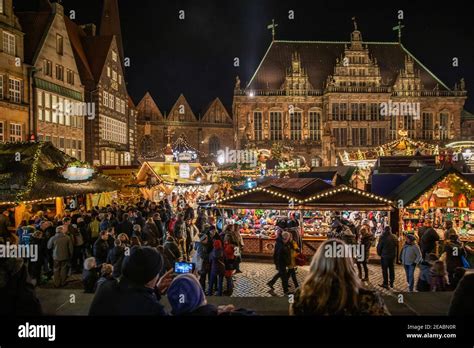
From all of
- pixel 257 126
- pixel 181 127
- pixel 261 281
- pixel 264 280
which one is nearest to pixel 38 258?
pixel 261 281

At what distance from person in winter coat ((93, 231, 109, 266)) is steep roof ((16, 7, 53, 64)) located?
1834cm

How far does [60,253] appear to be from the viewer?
30.0 feet

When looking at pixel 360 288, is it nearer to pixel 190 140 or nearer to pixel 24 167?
pixel 24 167

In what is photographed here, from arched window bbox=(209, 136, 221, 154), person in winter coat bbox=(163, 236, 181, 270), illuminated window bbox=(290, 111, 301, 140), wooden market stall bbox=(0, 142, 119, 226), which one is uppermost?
illuminated window bbox=(290, 111, 301, 140)

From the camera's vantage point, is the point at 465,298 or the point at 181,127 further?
the point at 181,127

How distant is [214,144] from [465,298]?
144 feet

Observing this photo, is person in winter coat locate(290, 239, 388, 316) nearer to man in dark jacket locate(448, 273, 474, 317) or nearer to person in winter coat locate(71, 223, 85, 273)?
man in dark jacket locate(448, 273, 474, 317)

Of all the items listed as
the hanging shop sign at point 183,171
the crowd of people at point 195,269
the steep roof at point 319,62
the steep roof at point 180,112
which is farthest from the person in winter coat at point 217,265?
the steep roof at point 180,112

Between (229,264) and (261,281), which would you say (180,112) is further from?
(229,264)

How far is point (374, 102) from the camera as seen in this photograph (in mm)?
42406

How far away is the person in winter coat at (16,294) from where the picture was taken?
3.40 meters

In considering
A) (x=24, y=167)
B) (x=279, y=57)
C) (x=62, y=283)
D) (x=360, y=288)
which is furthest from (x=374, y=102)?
(x=360, y=288)

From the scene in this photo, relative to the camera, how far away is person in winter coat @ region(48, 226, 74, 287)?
9.13 meters

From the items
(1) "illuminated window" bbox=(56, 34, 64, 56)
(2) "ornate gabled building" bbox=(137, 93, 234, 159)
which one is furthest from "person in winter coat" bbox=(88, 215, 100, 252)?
(2) "ornate gabled building" bbox=(137, 93, 234, 159)
